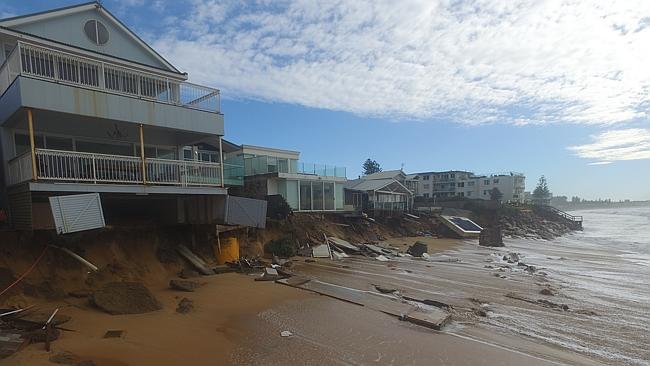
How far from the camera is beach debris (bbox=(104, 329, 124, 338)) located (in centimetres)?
790

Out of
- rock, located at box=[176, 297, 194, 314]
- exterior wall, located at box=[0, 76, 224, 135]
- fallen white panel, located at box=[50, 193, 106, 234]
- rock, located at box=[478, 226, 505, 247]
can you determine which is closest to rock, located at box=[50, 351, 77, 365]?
rock, located at box=[176, 297, 194, 314]

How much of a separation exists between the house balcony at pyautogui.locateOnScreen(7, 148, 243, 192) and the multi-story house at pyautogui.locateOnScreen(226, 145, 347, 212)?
1205 centimetres

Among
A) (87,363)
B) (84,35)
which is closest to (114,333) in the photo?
(87,363)

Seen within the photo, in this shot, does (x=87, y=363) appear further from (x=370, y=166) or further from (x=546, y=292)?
(x=370, y=166)

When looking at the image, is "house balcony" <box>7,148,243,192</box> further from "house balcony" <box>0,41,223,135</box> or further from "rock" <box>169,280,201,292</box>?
"rock" <box>169,280,201,292</box>

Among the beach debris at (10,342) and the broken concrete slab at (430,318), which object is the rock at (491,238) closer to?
the broken concrete slab at (430,318)

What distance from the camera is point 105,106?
12.1m

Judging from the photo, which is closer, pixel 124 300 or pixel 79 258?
pixel 124 300

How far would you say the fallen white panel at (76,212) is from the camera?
9766 millimetres

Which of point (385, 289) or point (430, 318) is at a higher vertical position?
point (430, 318)

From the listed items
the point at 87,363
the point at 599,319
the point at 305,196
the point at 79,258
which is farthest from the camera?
the point at 305,196

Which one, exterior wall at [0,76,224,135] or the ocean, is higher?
exterior wall at [0,76,224,135]

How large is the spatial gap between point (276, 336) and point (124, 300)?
14.4ft

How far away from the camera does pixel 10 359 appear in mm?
6320
